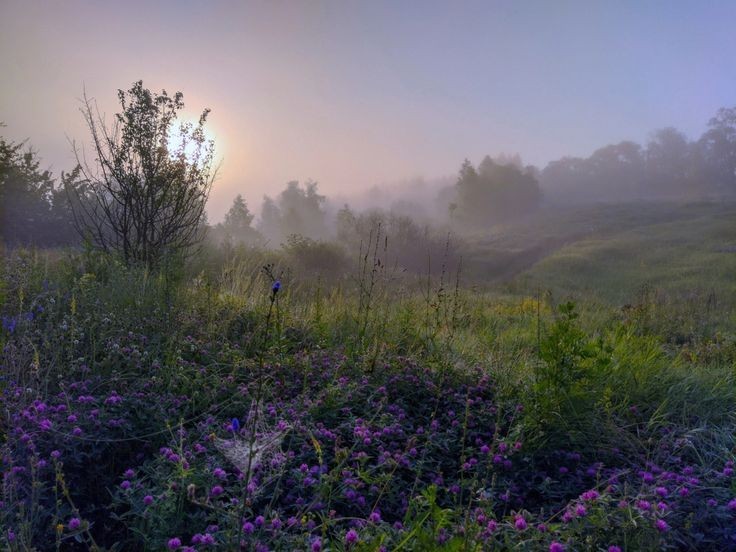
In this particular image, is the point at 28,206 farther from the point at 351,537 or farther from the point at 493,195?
the point at 493,195

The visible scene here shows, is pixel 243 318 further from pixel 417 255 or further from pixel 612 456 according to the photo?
pixel 417 255

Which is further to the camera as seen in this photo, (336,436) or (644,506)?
(336,436)

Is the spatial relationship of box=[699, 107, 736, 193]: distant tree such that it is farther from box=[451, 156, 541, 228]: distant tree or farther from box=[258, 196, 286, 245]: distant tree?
box=[258, 196, 286, 245]: distant tree

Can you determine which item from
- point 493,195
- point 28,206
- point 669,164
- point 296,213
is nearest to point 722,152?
point 669,164

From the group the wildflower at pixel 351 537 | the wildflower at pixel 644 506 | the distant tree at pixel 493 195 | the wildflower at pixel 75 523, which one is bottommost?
the wildflower at pixel 644 506

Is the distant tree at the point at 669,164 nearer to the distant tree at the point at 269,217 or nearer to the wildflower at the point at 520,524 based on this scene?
the distant tree at the point at 269,217

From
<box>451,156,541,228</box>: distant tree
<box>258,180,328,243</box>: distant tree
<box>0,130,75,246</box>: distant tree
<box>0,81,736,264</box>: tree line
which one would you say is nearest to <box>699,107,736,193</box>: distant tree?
<box>0,81,736,264</box>: tree line

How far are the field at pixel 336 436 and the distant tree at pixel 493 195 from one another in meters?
65.7

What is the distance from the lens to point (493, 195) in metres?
69.4

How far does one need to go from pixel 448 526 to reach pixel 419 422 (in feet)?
4.29

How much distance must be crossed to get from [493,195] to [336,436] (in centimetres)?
6974

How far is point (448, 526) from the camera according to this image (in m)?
2.13

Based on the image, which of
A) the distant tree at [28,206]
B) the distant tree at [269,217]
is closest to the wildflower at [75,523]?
the distant tree at [28,206]

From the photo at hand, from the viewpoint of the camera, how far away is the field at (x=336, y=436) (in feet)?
6.53
